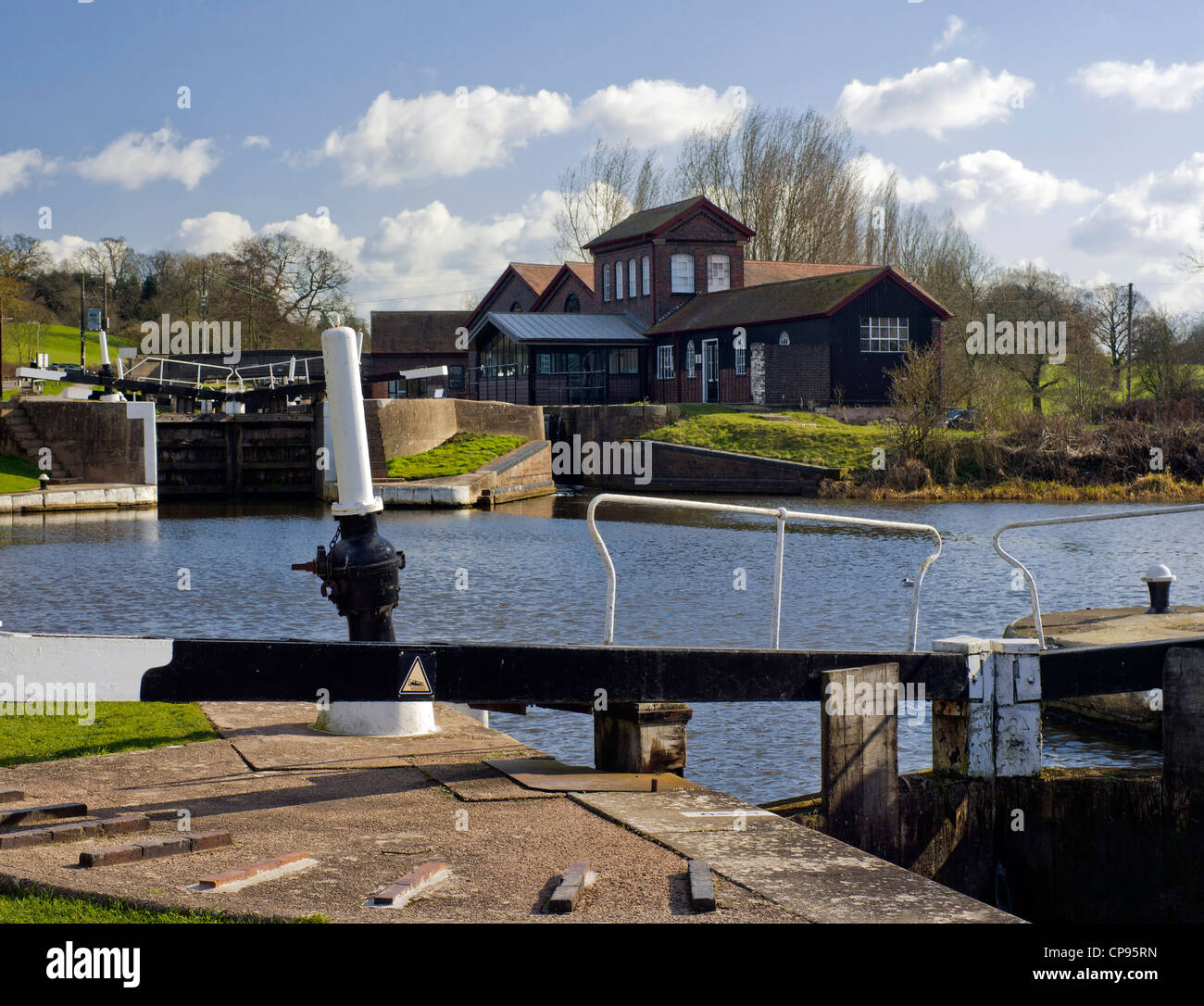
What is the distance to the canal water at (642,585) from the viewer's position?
10492 mm

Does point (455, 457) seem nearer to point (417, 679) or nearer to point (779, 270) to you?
point (779, 270)

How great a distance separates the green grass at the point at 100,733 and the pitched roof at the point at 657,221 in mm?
49359

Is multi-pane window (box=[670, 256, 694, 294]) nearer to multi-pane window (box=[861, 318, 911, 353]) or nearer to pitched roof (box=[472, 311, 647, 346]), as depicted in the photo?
pitched roof (box=[472, 311, 647, 346])

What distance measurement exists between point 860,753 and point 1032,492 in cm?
3287

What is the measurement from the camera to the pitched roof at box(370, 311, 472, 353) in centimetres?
7719

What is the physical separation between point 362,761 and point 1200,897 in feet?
16.1

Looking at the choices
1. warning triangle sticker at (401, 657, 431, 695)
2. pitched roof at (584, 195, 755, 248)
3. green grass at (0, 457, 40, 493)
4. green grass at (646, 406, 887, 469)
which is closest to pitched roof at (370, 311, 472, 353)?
pitched roof at (584, 195, 755, 248)

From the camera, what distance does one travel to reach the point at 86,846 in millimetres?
4941

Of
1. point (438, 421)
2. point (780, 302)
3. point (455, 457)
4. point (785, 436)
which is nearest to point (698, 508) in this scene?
point (455, 457)

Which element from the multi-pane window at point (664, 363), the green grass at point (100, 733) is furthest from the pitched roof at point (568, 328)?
the green grass at point (100, 733)

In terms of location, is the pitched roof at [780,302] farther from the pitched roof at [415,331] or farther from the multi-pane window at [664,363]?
the pitched roof at [415,331]
